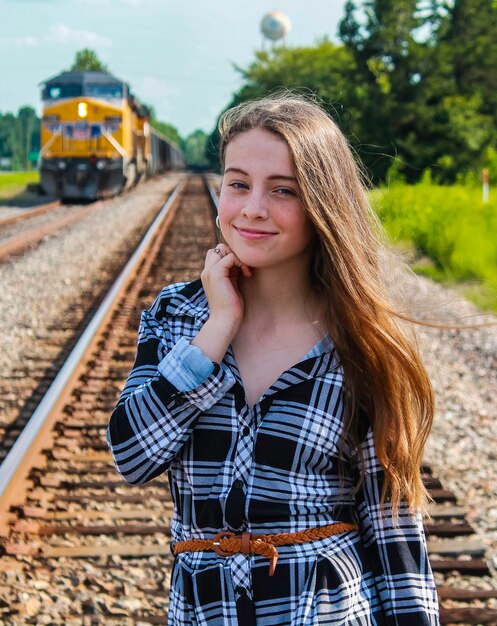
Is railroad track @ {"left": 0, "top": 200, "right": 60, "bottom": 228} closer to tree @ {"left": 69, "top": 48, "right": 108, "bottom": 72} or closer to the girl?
the girl

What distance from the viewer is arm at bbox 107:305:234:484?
1500 millimetres

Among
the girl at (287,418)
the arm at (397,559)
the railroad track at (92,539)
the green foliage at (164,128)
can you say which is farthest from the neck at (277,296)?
the green foliage at (164,128)

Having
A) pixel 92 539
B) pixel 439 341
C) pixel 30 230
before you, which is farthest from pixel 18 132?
pixel 92 539

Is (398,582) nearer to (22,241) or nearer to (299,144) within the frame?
(299,144)

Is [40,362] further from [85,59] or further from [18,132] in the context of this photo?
[18,132]

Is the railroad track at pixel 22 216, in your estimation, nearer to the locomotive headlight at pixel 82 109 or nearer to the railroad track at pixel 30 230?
the railroad track at pixel 30 230

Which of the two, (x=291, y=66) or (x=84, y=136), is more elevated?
(x=291, y=66)

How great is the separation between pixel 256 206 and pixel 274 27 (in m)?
77.7

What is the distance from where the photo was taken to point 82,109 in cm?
2209

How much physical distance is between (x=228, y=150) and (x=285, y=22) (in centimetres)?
7873

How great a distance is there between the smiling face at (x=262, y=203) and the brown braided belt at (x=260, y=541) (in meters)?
0.51

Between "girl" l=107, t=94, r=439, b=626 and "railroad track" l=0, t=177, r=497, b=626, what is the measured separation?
1.48m

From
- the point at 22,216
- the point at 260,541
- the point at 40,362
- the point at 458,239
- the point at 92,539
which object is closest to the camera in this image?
the point at 260,541

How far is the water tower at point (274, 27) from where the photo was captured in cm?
7481
